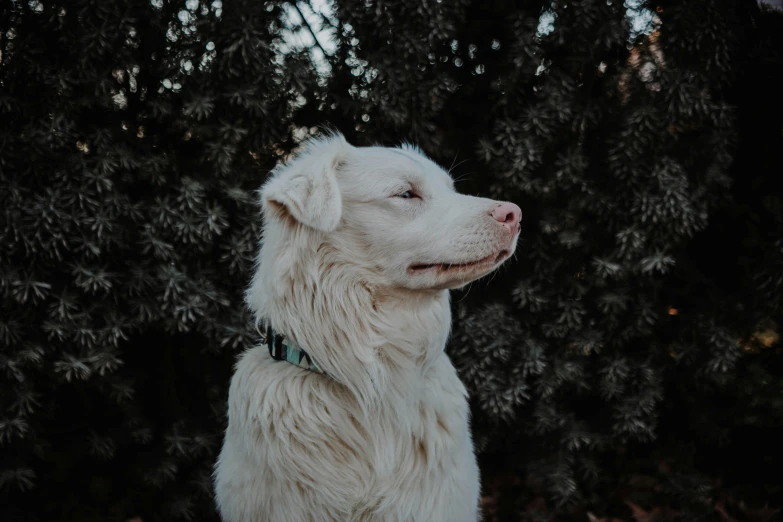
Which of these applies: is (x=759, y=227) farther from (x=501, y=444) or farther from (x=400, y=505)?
(x=400, y=505)

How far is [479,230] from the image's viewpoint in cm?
224

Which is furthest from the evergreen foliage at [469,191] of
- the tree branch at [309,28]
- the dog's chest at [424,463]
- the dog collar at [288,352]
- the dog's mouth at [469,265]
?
the dog's mouth at [469,265]

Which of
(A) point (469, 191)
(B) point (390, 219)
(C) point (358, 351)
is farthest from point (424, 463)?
(A) point (469, 191)

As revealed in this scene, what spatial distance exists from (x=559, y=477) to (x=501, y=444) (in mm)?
452

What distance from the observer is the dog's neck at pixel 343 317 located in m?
Answer: 2.39

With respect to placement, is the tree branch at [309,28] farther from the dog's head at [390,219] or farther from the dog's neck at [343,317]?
the dog's neck at [343,317]

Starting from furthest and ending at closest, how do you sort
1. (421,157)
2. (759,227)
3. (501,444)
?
(501,444)
(759,227)
(421,157)

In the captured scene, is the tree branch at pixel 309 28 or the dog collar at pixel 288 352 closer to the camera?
the dog collar at pixel 288 352

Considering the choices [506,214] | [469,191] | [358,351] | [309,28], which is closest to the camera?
[506,214]

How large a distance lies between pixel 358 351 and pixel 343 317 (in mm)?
144

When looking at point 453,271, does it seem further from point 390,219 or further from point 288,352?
point 288,352

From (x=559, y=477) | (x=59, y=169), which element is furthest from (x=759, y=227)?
(x=59, y=169)

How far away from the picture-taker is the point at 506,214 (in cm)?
227

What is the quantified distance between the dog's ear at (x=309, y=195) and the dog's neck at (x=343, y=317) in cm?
15
